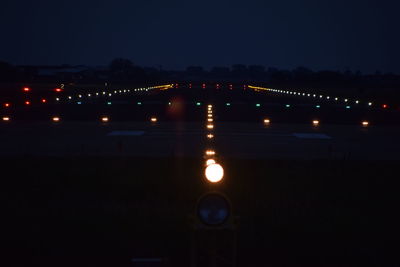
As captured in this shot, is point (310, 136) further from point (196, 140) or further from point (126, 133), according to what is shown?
point (126, 133)

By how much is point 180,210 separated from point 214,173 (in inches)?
236

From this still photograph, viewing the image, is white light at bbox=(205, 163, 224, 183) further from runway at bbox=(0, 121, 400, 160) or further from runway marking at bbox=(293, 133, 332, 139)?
runway marking at bbox=(293, 133, 332, 139)

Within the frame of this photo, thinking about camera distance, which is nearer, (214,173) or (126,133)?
(214,173)

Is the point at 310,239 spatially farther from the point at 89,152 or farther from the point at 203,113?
the point at 203,113

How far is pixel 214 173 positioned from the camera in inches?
213

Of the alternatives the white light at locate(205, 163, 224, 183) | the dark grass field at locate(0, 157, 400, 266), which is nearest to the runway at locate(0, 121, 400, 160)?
the dark grass field at locate(0, 157, 400, 266)

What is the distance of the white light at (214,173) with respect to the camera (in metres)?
5.39

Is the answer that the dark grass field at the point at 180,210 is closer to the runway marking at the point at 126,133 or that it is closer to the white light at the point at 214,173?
the white light at the point at 214,173

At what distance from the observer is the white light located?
17.7 feet

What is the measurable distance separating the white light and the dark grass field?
0.68 ft

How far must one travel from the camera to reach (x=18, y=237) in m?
9.50

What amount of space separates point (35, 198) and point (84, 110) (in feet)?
84.6

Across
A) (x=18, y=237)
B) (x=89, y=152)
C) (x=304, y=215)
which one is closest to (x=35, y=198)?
(x=18, y=237)

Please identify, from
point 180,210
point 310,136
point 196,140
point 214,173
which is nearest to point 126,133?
point 196,140
